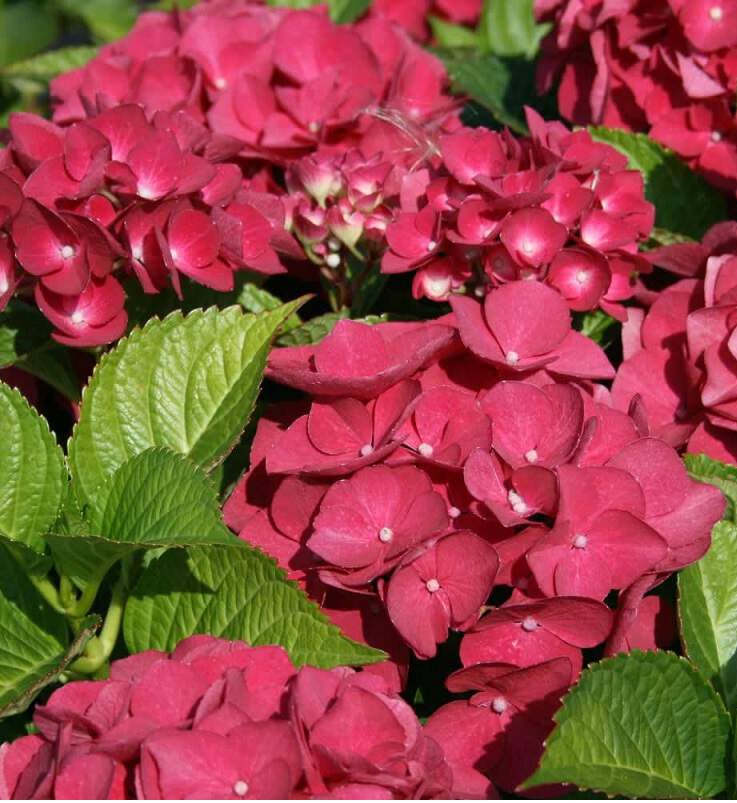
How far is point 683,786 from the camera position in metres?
0.85

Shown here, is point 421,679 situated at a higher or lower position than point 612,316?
lower

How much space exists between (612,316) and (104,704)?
2.14ft

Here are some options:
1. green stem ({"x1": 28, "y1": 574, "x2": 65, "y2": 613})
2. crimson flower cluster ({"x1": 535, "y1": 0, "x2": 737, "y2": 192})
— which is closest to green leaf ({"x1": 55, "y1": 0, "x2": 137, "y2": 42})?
crimson flower cluster ({"x1": 535, "y1": 0, "x2": 737, "y2": 192})

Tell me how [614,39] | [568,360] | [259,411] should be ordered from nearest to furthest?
[568,360] → [259,411] → [614,39]

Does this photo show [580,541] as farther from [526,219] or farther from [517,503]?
[526,219]

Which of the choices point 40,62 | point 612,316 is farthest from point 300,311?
point 40,62

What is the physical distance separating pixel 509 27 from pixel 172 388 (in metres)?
1.04

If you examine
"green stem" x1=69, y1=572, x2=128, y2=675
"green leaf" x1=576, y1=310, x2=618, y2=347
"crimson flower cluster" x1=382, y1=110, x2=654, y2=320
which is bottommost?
"green stem" x1=69, y1=572, x2=128, y2=675

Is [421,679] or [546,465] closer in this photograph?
[546,465]

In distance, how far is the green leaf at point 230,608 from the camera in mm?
898

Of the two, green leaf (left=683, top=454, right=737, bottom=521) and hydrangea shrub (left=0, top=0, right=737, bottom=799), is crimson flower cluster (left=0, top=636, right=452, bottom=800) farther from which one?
green leaf (left=683, top=454, right=737, bottom=521)

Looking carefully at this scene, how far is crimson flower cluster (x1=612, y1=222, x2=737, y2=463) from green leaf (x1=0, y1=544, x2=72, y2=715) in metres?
0.53

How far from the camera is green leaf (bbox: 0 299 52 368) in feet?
3.92

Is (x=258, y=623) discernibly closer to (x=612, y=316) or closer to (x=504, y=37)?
(x=612, y=316)
